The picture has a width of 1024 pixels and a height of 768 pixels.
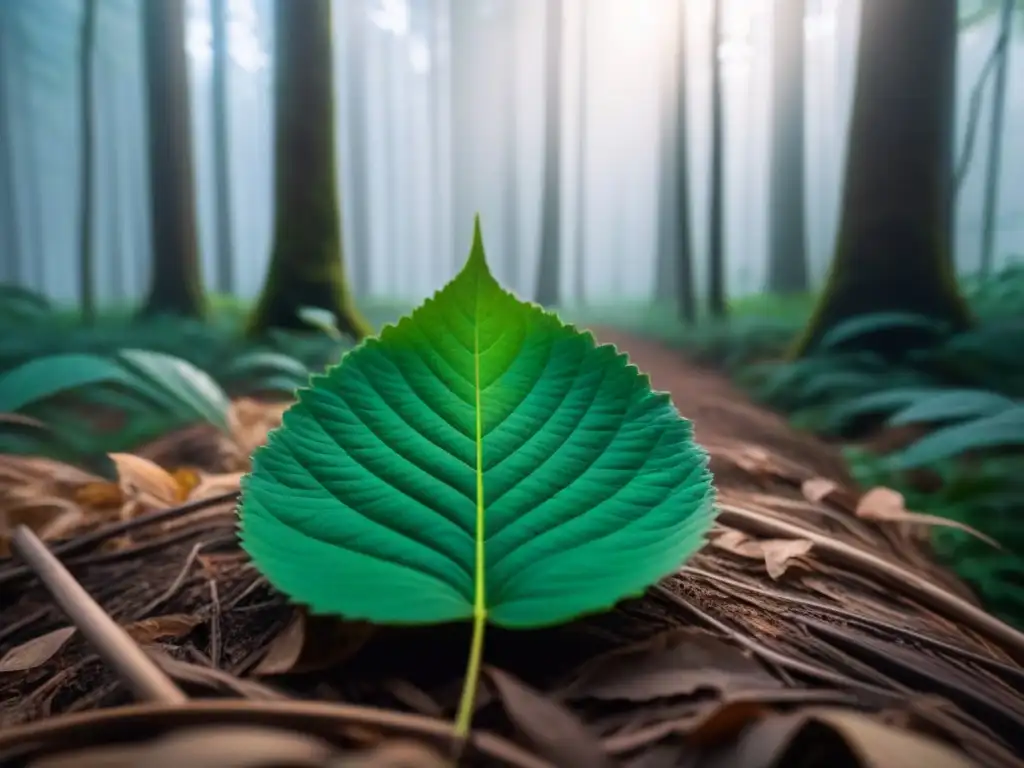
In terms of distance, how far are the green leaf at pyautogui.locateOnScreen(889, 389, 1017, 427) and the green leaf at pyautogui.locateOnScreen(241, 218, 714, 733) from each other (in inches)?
33.2

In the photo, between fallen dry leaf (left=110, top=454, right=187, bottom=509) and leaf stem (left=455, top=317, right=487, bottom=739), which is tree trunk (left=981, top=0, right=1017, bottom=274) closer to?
leaf stem (left=455, top=317, right=487, bottom=739)

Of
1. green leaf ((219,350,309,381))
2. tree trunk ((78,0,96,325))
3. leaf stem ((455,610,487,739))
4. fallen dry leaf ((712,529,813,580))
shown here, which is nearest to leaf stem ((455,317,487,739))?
leaf stem ((455,610,487,739))

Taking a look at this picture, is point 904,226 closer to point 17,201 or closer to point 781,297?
point 781,297

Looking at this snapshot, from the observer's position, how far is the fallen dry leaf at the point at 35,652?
0.39 meters

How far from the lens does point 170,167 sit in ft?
4.88

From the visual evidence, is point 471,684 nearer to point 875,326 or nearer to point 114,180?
point 875,326

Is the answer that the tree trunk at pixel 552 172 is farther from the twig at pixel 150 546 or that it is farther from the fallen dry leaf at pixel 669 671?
the fallen dry leaf at pixel 669 671

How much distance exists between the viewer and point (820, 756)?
24cm

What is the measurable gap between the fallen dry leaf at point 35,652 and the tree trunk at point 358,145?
116 cm

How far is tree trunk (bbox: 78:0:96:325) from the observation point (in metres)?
1.45

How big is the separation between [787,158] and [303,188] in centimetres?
111

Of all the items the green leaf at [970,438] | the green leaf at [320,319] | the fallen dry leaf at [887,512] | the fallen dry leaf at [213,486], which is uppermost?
the green leaf at [320,319]

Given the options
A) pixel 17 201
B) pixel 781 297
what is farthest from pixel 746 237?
pixel 17 201

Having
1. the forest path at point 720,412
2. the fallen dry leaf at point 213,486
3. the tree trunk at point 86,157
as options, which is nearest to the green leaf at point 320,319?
the tree trunk at point 86,157
